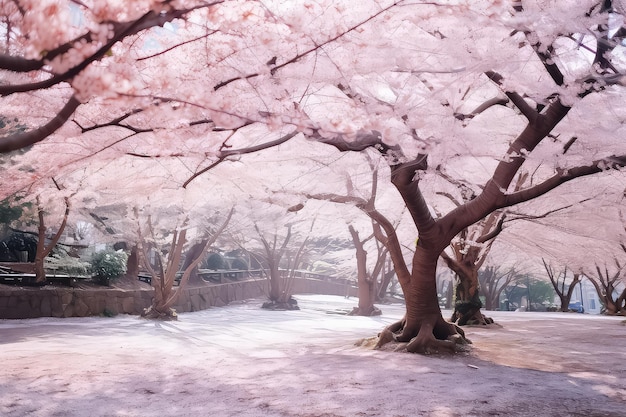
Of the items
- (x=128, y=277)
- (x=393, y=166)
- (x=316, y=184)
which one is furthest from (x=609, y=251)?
(x=128, y=277)

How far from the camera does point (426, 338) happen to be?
841cm

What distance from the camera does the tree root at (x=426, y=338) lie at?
8.29m

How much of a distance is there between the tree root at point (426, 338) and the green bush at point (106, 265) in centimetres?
1166

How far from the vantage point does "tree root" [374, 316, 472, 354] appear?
829 cm

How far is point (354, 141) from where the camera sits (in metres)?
6.77

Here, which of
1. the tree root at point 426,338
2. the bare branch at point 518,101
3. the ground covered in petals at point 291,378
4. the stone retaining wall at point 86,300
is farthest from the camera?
the stone retaining wall at point 86,300

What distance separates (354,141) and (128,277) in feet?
52.8

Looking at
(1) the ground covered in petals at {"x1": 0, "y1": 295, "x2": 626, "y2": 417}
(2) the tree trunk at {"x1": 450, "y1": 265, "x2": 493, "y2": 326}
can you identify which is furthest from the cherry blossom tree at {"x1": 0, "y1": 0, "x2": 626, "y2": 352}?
(2) the tree trunk at {"x1": 450, "y1": 265, "x2": 493, "y2": 326}

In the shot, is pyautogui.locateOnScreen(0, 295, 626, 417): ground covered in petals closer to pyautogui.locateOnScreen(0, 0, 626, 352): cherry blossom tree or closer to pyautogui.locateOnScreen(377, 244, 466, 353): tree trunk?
pyautogui.locateOnScreen(377, 244, 466, 353): tree trunk

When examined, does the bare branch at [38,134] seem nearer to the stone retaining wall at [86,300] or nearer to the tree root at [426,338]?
the tree root at [426,338]

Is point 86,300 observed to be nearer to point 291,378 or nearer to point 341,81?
point 291,378

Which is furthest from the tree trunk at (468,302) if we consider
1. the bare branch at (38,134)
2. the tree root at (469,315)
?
the bare branch at (38,134)

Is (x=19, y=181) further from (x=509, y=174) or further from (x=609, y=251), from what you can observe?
(x=609, y=251)

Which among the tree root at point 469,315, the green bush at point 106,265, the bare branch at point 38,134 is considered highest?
the bare branch at point 38,134
